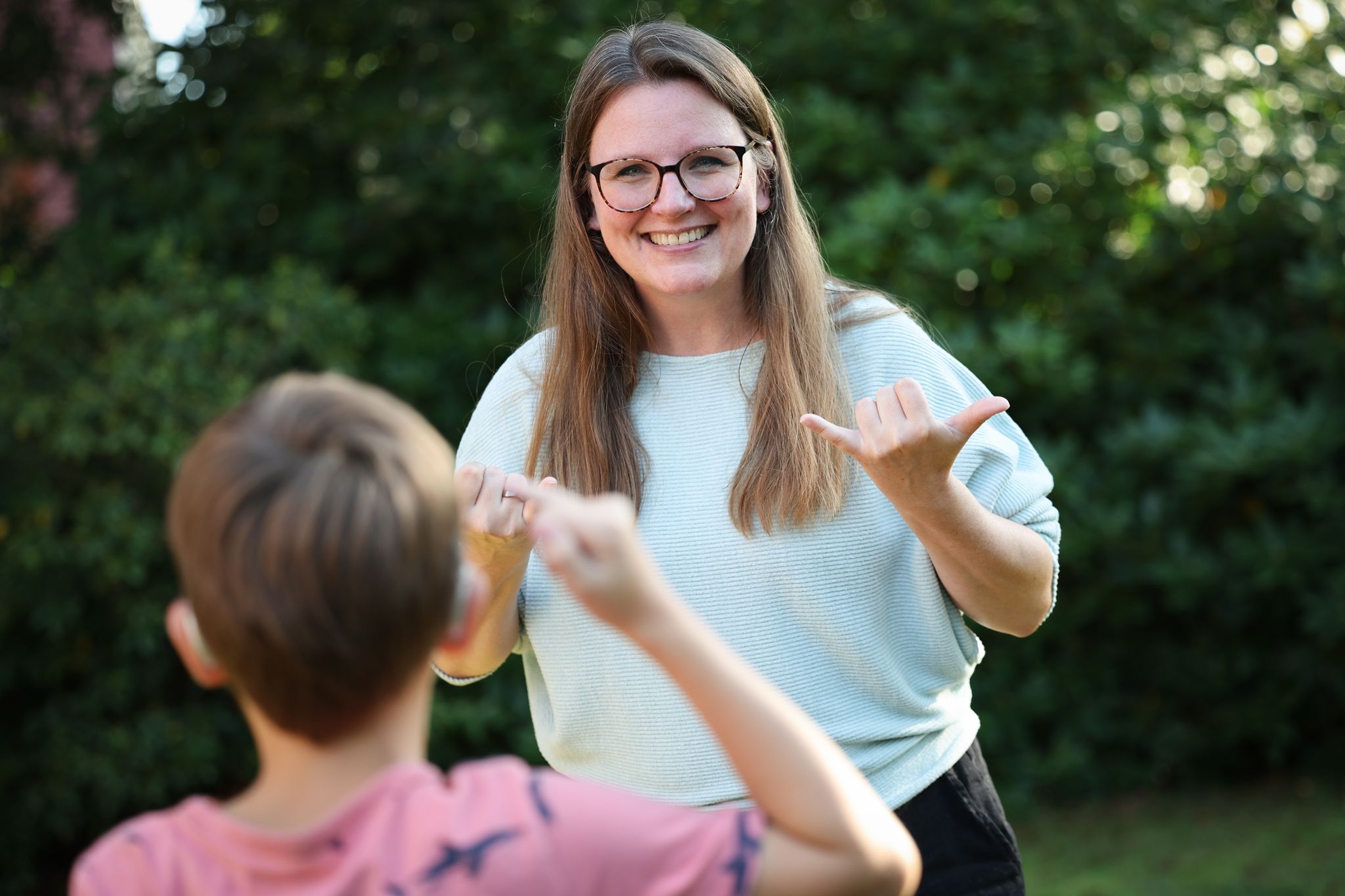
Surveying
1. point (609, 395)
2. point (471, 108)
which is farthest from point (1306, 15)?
point (609, 395)

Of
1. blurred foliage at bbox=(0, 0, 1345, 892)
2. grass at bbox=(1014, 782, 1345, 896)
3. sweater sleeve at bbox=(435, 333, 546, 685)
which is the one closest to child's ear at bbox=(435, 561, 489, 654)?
sweater sleeve at bbox=(435, 333, 546, 685)

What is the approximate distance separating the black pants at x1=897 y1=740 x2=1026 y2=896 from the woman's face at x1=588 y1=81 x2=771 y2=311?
852mm

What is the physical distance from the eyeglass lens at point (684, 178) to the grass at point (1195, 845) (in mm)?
3139

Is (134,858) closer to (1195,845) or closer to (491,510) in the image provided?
(491,510)

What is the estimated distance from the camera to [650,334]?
2.29 meters

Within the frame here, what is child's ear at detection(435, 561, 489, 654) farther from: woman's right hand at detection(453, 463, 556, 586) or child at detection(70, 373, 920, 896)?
woman's right hand at detection(453, 463, 556, 586)

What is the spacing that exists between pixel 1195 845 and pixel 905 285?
7.13 ft

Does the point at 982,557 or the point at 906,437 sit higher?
the point at 906,437

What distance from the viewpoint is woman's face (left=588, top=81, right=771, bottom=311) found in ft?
7.14

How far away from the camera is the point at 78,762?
4.43 meters

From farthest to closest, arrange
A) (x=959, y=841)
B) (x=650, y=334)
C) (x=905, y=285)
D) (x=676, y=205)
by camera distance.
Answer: (x=905, y=285) < (x=650, y=334) < (x=676, y=205) < (x=959, y=841)

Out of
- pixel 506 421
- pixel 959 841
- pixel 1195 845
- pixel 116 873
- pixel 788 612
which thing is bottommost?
pixel 1195 845

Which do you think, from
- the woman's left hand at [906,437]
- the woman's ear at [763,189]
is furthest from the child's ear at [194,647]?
the woman's ear at [763,189]

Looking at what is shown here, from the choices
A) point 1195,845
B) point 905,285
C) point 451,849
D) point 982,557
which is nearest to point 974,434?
point 982,557
